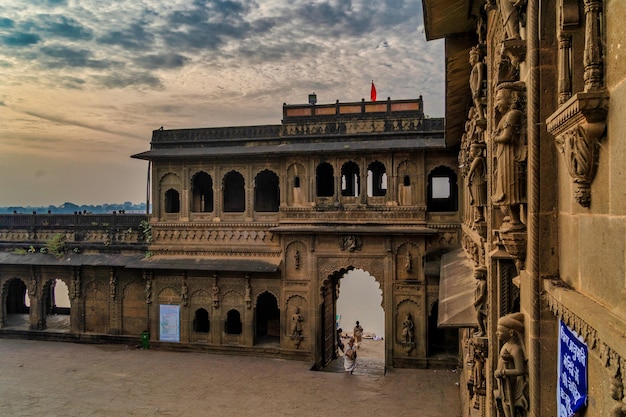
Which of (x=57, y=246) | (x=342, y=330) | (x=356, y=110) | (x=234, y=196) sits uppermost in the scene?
(x=356, y=110)

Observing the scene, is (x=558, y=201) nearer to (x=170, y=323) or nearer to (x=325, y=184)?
(x=325, y=184)

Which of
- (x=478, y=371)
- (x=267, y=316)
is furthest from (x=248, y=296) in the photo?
(x=478, y=371)

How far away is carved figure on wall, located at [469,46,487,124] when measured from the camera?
7.12 m

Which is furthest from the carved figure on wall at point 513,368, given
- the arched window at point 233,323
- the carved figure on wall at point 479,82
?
the arched window at point 233,323

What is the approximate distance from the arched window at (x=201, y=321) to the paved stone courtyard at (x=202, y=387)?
1419 mm

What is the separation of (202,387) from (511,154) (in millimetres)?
14161

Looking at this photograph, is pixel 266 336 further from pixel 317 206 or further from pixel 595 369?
pixel 595 369

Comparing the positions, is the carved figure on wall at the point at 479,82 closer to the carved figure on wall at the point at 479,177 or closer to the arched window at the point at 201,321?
the carved figure on wall at the point at 479,177

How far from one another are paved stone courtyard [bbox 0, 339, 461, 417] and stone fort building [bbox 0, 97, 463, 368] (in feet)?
4.31

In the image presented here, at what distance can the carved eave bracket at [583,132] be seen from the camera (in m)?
2.56

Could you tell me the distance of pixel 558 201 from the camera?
370cm

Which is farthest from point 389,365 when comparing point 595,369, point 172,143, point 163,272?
point 595,369

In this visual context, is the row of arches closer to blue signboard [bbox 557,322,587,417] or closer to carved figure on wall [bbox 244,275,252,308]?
carved figure on wall [bbox 244,275,252,308]

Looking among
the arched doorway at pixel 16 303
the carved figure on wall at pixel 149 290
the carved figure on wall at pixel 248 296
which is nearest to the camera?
the carved figure on wall at pixel 248 296
